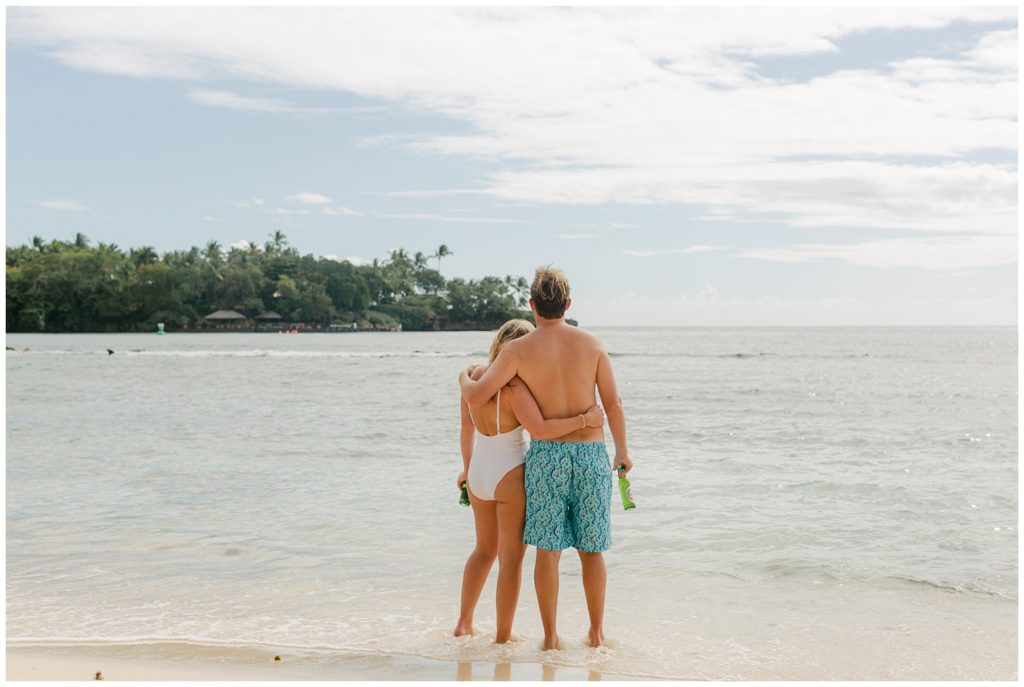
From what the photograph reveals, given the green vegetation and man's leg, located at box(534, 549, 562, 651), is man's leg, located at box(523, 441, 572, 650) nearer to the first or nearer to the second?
man's leg, located at box(534, 549, 562, 651)

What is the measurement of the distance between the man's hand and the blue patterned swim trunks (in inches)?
5.1

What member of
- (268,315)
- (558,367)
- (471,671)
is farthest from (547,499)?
(268,315)

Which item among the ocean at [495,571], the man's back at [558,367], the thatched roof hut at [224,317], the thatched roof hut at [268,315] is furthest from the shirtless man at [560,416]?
the thatched roof hut at [268,315]

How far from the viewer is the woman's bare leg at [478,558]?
495cm

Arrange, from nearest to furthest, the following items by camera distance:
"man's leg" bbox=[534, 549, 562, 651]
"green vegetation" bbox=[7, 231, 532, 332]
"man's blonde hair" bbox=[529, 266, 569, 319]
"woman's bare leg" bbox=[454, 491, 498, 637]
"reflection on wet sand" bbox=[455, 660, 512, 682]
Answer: "man's blonde hair" bbox=[529, 266, 569, 319] → "reflection on wet sand" bbox=[455, 660, 512, 682] → "man's leg" bbox=[534, 549, 562, 651] → "woman's bare leg" bbox=[454, 491, 498, 637] → "green vegetation" bbox=[7, 231, 532, 332]

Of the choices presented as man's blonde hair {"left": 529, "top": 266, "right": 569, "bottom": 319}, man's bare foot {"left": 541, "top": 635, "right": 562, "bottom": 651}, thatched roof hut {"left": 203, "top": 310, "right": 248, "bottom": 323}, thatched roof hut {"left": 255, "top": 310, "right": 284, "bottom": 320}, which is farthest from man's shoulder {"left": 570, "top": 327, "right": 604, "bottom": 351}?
thatched roof hut {"left": 255, "top": 310, "right": 284, "bottom": 320}

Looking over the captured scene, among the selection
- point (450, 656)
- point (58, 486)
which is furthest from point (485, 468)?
point (58, 486)

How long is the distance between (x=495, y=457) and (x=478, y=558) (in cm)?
66

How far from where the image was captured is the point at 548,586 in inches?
191

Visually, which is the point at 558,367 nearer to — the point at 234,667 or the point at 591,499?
the point at 591,499

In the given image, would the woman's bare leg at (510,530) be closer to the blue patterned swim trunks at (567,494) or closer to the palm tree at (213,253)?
the blue patterned swim trunks at (567,494)

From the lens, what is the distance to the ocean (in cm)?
539

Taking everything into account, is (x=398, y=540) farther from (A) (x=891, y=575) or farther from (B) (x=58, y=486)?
(B) (x=58, y=486)

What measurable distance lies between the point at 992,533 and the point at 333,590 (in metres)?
5.68
